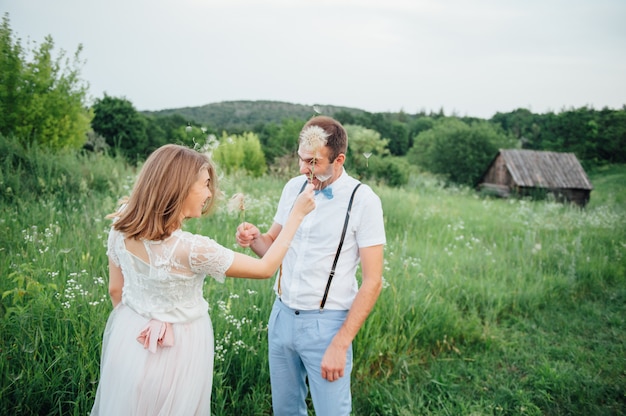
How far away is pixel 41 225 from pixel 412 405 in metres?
5.05

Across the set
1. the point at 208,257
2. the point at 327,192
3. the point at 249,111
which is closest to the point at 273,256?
the point at 208,257

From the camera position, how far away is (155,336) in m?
1.82

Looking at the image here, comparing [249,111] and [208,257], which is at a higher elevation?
[249,111]

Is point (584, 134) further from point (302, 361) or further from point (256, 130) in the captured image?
point (302, 361)

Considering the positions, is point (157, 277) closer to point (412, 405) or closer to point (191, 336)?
point (191, 336)

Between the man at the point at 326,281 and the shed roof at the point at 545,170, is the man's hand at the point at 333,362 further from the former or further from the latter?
the shed roof at the point at 545,170

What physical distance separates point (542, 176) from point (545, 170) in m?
0.84

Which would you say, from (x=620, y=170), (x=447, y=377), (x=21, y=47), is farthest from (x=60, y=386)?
(x=620, y=170)

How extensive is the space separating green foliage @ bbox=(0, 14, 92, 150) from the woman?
7.93m

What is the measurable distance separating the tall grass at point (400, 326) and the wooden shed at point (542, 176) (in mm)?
25032

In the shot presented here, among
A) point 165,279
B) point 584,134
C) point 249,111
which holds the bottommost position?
point 165,279

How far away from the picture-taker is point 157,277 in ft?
5.94

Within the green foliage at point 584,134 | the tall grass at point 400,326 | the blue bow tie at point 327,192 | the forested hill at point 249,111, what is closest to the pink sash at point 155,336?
the blue bow tie at point 327,192

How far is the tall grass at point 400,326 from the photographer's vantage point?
116 inches
